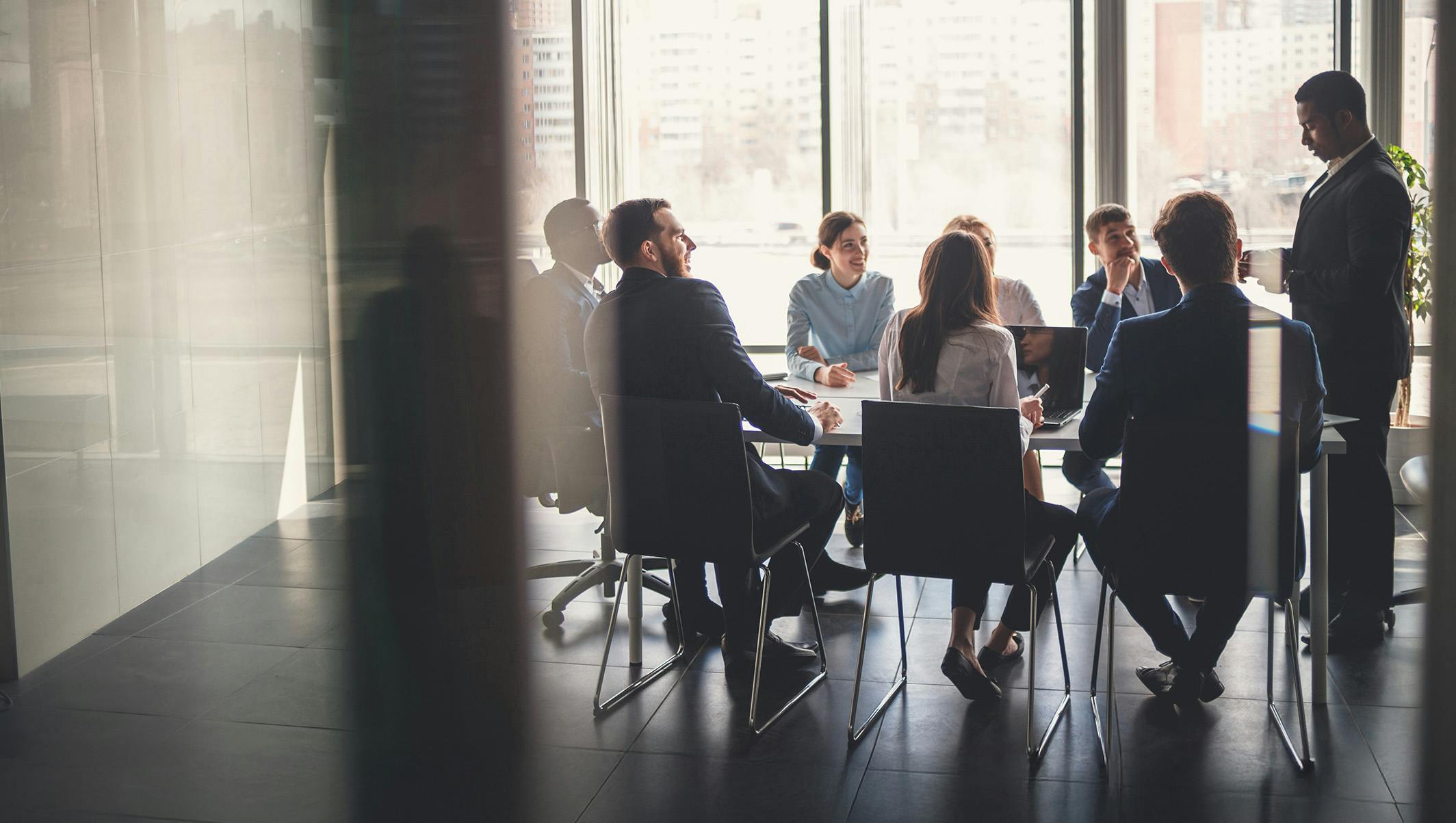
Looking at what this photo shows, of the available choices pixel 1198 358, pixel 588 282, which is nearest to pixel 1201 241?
pixel 1198 358

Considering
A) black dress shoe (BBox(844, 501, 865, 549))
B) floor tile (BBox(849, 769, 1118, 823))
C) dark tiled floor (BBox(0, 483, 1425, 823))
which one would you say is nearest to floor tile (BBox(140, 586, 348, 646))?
dark tiled floor (BBox(0, 483, 1425, 823))

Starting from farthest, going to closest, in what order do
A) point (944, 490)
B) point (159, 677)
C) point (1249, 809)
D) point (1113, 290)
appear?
point (1113, 290) → point (159, 677) → point (944, 490) → point (1249, 809)

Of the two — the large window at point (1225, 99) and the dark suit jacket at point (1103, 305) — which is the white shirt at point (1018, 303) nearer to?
the dark suit jacket at point (1103, 305)

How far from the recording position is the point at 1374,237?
2.61 m

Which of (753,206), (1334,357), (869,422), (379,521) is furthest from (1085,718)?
(753,206)

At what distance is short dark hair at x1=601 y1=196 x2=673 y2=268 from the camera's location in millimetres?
2412

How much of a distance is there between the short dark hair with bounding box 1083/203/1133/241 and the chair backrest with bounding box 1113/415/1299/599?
1.27 meters

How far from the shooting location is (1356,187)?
2625 millimetres

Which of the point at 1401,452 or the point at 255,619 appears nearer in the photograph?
the point at 255,619

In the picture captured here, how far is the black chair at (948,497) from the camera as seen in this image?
2.10 metres

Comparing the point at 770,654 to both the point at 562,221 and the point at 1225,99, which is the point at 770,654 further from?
the point at 1225,99

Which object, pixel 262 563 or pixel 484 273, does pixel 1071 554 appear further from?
pixel 484 273

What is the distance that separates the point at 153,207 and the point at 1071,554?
8.61ft

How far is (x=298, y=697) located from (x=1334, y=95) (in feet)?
8.55
